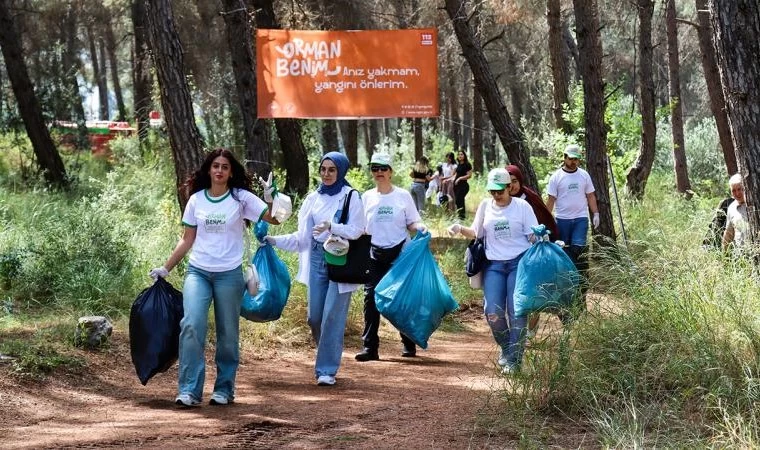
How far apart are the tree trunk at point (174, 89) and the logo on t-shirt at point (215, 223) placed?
12.4 feet

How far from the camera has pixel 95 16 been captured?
1175 inches

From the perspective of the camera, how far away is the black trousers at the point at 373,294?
950 centimetres

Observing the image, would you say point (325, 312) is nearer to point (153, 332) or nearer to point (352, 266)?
point (352, 266)

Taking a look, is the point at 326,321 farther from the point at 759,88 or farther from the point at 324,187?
the point at 759,88

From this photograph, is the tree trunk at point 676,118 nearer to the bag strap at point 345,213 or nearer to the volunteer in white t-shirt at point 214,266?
the bag strap at point 345,213

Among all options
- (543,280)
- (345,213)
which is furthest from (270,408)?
(543,280)

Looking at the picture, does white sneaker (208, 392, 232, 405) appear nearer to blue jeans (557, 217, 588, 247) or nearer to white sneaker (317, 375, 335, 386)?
white sneaker (317, 375, 335, 386)

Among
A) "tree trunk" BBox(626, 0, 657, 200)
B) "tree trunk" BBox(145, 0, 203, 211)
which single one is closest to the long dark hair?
"tree trunk" BBox(145, 0, 203, 211)

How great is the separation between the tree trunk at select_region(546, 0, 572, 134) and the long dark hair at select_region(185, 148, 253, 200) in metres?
12.5

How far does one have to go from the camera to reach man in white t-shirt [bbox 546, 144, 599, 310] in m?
11.7

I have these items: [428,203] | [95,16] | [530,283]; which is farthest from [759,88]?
[95,16]

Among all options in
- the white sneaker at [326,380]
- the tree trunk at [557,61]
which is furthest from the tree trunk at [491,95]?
the white sneaker at [326,380]

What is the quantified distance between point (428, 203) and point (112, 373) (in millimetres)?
17528

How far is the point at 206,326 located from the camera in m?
7.16
